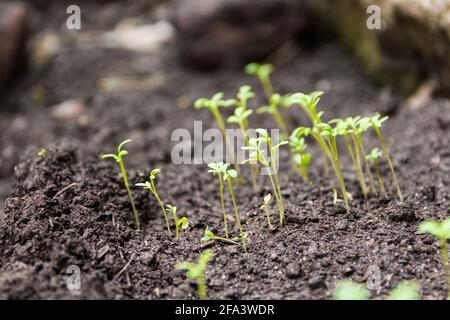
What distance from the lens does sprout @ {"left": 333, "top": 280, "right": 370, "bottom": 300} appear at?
1.80 meters

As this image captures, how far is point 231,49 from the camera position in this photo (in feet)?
15.1

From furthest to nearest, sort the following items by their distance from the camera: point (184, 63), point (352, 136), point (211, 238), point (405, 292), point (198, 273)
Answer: point (184, 63)
point (352, 136)
point (211, 238)
point (198, 273)
point (405, 292)

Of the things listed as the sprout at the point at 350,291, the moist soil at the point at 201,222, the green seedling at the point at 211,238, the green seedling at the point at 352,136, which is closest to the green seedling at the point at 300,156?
the moist soil at the point at 201,222

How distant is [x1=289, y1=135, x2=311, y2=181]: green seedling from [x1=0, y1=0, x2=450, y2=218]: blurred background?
90 centimetres

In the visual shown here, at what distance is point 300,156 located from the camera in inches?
102

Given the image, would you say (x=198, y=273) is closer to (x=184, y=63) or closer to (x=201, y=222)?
(x=201, y=222)

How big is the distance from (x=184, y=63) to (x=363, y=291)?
3209mm

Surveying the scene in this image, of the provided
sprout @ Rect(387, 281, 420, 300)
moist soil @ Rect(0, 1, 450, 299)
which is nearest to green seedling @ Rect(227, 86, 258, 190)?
moist soil @ Rect(0, 1, 450, 299)

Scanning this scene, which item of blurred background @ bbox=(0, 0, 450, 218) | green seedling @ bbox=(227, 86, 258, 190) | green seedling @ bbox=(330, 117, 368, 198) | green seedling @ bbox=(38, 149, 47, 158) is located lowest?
green seedling @ bbox=(330, 117, 368, 198)

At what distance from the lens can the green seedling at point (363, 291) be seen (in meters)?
1.79

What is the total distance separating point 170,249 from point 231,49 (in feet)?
8.63

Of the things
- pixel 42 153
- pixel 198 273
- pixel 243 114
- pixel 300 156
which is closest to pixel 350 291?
pixel 198 273

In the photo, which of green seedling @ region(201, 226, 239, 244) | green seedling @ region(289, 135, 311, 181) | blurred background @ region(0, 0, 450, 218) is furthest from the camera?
blurred background @ region(0, 0, 450, 218)

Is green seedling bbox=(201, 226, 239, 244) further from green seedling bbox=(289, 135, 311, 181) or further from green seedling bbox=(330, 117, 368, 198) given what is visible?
green seedling bbox=(330, 117, 368, 198)
